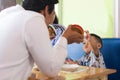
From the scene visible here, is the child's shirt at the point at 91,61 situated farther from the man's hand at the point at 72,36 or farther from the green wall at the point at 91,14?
the man's hand at the point at 72,36

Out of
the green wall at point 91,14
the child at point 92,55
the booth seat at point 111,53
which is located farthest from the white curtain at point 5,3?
the child at point 92,55

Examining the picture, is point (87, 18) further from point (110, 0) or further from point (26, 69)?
Result: point (26, 69)

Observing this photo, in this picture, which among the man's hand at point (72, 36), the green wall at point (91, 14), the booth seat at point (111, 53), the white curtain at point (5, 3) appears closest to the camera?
the man's hand at point (72, 36)

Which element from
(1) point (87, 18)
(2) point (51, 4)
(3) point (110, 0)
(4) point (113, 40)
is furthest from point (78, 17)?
(2) point (51, 4)

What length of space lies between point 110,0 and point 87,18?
32 centimetres

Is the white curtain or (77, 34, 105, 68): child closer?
(77, 34, 105, 68): child

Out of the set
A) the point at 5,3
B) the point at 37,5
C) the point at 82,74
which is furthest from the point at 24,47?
the point at 5,3

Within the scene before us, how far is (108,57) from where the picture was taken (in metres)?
2.05

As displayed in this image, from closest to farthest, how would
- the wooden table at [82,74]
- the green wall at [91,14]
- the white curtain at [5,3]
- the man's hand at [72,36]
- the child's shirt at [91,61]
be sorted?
the man's hand at [72,36] → the wooden table at [82,74] → the child's shirt at [91,61] → the green wall at [91,14] → the white curtain at [5,3]

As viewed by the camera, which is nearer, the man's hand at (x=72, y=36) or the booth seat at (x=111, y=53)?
the man's hand at (x=72, y=36)

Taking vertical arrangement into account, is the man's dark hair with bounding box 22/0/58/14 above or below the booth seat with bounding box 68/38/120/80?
above

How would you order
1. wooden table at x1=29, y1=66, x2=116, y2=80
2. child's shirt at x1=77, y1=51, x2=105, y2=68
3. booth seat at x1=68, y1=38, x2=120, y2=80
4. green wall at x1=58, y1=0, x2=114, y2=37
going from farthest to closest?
green wall at x1=58, y1=0, x2=114, y2=37 < booth seat at x1=68, y1=38, x2=120, y2=80 < child's shirt at x1=77, y1=51, x2=105, y2=68 < wooden table at x1=29, y1=66, x2=116, y2=80

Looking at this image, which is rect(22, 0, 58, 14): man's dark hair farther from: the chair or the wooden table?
the chair

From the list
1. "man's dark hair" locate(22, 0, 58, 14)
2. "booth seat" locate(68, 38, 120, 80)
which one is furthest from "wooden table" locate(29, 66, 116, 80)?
"booth seat" locate(68, 38, 120, 80)
